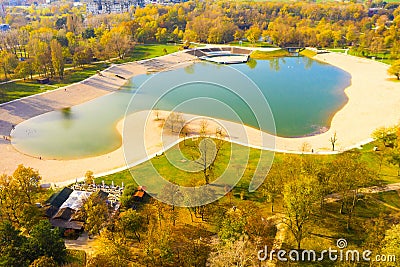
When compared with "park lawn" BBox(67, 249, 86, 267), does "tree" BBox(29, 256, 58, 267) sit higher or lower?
higher

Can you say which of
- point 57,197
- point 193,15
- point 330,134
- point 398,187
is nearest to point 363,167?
point 398,187

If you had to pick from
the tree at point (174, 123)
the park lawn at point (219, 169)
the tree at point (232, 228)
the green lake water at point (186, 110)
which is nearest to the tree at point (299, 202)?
the tree at point (232, 228)

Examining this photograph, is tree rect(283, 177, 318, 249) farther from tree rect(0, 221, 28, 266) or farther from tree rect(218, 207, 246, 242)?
tree rect(0, 221, 28, 266)

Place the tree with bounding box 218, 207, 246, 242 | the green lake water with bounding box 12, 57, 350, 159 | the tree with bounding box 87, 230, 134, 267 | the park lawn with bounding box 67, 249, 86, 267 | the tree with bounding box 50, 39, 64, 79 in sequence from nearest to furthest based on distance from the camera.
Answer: the tree with bounding box 87, 230, 134, 267, the tree with bounding box 218, 207, 246, 242, the park lawn with bounding box 67, 249, 86, 267, the green lake water with bounding box 12, 57, 350, 159, the tree with bounding box 50, 39, 64, 79

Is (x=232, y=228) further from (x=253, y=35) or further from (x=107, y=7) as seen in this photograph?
(x=107, y=7)

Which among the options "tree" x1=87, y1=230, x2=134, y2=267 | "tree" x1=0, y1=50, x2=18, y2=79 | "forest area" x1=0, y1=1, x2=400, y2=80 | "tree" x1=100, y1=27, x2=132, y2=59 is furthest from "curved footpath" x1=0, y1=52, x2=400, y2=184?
"tree" x1=87, y1=230, x2=134, y2=267

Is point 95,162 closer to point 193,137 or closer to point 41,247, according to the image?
point 193,137

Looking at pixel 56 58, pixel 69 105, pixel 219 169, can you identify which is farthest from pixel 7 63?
pixel 219 169

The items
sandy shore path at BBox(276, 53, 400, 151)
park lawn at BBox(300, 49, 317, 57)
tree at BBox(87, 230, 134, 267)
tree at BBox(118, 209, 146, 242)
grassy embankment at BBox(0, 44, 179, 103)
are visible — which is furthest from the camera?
park lawn at BBox(300, 49, 317, 57)
